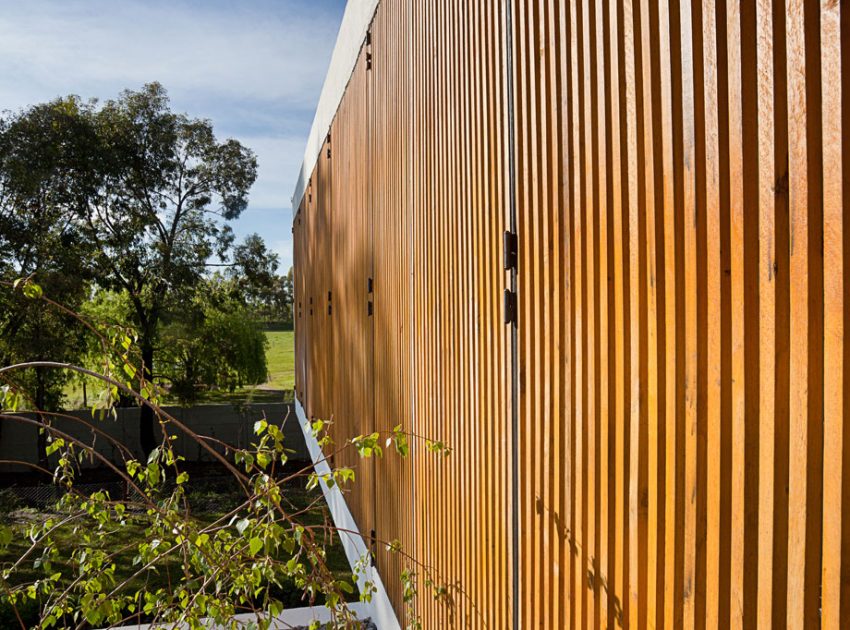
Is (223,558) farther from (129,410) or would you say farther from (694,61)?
(129,410)

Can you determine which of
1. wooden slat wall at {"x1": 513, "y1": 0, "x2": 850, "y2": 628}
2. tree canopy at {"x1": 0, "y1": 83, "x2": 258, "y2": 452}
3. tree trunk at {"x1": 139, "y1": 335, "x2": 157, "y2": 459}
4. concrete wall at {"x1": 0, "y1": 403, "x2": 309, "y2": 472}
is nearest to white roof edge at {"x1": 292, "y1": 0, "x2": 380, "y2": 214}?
wooden slat wall at {"x1": 513, "y1": 0, "x2": 850, "y2": 628}

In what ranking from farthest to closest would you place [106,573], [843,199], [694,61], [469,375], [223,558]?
[469,375]
[106,573]
[223,558]
[694,61]
[843,199]

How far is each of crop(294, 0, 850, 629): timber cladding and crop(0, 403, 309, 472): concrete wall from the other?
17.1 metres

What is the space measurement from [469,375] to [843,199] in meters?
1.68

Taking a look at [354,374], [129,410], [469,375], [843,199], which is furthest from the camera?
[129,410]

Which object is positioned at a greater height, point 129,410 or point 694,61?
point 694,61

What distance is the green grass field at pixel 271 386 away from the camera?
75.6ft

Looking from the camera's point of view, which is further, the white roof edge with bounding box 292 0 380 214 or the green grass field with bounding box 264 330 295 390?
the green grass field with bounding box 264 330 295 390

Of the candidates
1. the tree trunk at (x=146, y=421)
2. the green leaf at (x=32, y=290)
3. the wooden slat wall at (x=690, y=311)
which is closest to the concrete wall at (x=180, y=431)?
the tree trunk at (x=146, y=421)

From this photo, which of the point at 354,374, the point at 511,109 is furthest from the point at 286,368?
the point at 511,109

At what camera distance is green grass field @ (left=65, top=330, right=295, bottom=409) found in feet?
75.6

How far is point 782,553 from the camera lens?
970 mm

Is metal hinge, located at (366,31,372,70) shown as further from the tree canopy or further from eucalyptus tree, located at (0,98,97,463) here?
the tree canopy

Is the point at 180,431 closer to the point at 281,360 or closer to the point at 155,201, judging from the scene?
the point at 155,201
